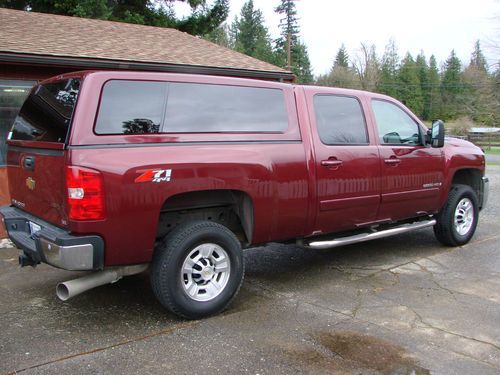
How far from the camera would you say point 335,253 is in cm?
650

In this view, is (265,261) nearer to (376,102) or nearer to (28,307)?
(376,102)

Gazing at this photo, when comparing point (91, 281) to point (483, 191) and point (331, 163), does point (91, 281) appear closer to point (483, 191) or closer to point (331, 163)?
point (331, 163)

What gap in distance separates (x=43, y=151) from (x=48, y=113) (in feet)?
1.30

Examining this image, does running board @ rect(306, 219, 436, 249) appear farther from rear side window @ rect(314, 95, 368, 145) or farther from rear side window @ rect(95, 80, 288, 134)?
rear side window @ rect(95, 80, 288, 134)

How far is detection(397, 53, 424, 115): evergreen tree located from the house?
205 ft

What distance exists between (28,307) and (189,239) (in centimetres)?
182

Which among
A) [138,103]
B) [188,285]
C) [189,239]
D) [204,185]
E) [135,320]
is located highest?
[138,103]

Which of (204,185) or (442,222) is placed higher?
(204,185)

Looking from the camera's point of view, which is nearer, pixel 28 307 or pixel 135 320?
pixel 135 320

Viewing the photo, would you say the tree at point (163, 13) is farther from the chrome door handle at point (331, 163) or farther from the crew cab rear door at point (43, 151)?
the chrome door handle at point (331, 163)

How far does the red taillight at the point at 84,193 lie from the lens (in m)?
3.53

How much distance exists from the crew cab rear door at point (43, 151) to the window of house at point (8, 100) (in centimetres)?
305

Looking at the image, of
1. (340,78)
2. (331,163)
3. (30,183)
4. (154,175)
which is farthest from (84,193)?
(340,78)

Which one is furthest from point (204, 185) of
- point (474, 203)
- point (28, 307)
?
point (474, 203)
